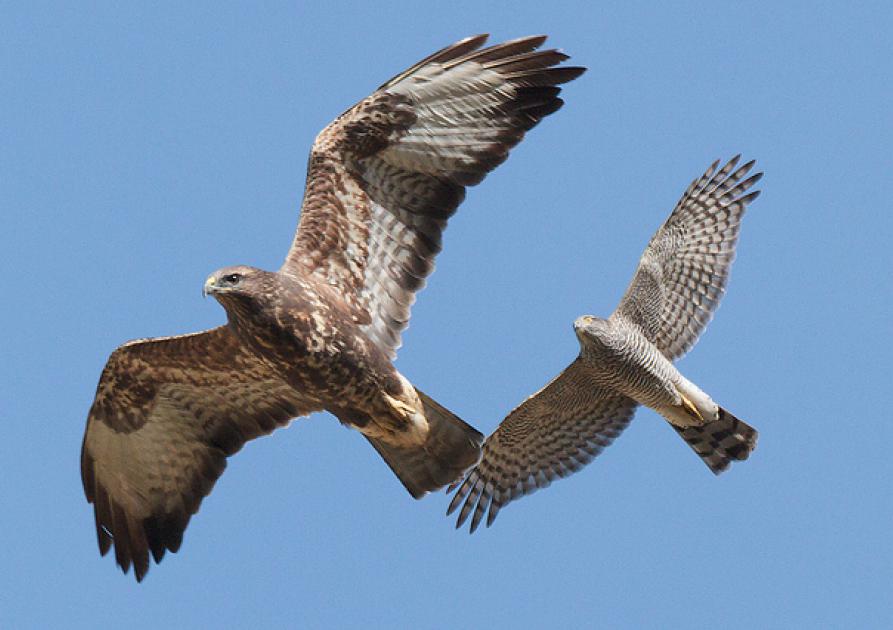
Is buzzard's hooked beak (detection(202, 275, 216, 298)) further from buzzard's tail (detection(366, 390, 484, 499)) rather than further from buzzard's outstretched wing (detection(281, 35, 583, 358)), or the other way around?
buzzard's tail (detection(366, 390, 484, 499))

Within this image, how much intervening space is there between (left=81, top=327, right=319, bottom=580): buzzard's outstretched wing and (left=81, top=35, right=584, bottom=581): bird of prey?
0.02 m

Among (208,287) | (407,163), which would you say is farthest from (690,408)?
(208,287)

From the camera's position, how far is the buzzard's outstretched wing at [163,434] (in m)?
12.7

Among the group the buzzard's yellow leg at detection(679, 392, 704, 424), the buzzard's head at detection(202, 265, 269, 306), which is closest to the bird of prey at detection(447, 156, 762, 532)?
the buzzard's yellow leg at detection(679, 392, 704, 424)

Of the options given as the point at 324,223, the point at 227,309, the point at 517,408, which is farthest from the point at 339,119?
the point at 517,408

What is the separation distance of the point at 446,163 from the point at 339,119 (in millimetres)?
835

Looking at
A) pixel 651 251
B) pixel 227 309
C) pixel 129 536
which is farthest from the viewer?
pixel 651 251

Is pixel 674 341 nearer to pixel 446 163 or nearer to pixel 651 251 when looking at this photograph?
pixel 651 251

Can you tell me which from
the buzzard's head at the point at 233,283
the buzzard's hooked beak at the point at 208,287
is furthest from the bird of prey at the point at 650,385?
the buzzard's hooked beak at the point at 208,287

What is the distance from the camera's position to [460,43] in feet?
40.1

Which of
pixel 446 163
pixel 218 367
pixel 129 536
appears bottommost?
pixel 129 536

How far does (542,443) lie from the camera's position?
14.8 m

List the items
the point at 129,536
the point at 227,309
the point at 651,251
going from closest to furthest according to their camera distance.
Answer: the point at 227,309, the point at 129,536, the point at 651,251

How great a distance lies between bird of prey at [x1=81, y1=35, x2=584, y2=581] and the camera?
1182cm
